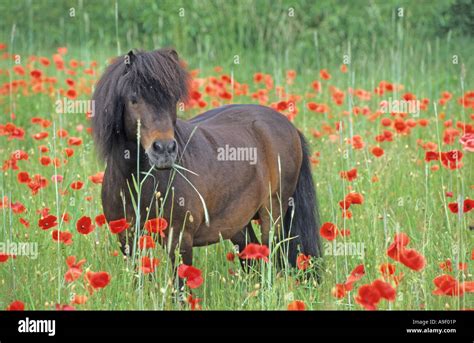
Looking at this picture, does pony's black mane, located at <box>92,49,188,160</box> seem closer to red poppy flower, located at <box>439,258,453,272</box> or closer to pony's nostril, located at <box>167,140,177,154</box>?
pony's nostril, located at <box>167,140,177,154</box>

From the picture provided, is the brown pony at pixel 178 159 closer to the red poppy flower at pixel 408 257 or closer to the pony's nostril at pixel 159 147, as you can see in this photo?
the pony's nostril at pixel 159 147

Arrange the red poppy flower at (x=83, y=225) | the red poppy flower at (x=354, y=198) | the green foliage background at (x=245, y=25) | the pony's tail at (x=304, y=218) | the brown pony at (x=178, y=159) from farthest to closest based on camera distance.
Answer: the green foliage background at (x=245, y=25), the pony's tail at (x=304, y=218), the red poppy flower at (x=354, y=198), the brown pony at (x=178, y=159), the red poppy flower at (x=83, y=225)

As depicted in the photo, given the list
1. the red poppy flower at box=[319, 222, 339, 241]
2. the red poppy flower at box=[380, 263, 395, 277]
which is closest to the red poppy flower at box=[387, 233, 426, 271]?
the red poppy flower at box=[380, 263, 395, 277]

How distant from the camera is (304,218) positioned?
5477mm

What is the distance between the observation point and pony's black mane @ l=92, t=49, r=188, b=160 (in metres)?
4.21

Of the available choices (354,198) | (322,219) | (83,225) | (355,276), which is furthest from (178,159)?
(322,219)

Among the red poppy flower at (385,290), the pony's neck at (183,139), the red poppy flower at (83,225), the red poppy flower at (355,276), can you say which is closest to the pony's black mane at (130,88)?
the pony's neck at (183,139)

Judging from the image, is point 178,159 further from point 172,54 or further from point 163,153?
point 172,54

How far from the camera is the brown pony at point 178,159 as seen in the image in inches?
165

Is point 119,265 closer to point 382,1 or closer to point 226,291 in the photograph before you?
point 226,291

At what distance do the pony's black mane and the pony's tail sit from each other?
1376mm

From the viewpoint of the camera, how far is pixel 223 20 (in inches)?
466
